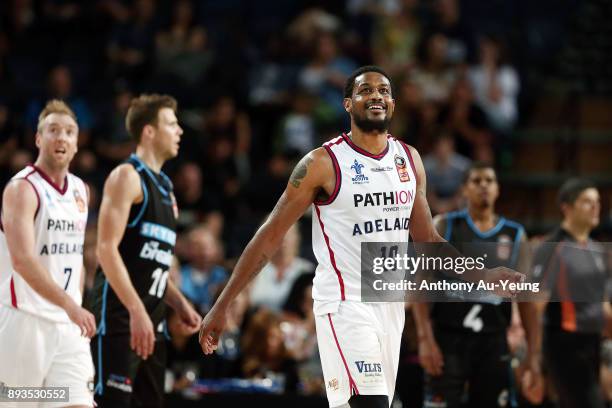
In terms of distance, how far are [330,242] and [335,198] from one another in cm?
26

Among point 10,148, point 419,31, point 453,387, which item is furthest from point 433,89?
point 453,387

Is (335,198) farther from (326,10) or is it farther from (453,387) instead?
(326,10)

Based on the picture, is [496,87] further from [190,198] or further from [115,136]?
[115,136]

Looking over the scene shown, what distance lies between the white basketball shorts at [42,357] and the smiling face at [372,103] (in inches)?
92.4

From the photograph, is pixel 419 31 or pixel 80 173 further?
pixel 419 31

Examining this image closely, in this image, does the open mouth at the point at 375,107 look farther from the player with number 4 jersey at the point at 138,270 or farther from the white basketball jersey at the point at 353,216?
the player with number 4 jersey at the point at 138,270

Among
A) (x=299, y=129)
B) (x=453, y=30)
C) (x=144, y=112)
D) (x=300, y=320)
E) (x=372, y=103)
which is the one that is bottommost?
(x=300, y=320)

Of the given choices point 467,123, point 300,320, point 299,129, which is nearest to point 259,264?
point 300,320

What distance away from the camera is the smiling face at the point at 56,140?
280 inches

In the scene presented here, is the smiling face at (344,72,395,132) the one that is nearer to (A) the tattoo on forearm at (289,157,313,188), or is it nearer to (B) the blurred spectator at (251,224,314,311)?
(A) the tattoo on forearm at (289,157,313,188)

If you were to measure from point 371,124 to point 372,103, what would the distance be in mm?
125

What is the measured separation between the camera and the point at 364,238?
625 cm

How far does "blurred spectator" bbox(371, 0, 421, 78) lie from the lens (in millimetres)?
14570

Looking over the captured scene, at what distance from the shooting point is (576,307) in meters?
8.84
